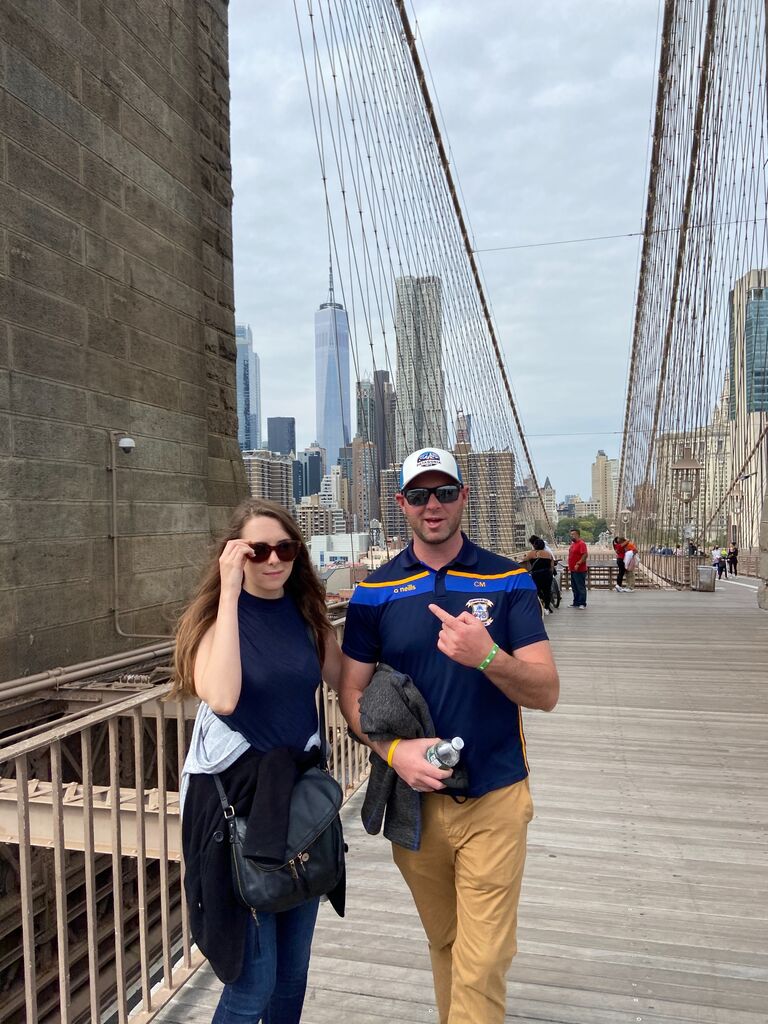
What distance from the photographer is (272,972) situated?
1.48 m

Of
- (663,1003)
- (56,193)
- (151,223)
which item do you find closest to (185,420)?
(151,223)

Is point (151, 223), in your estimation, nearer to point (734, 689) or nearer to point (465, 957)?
point (734, 689)

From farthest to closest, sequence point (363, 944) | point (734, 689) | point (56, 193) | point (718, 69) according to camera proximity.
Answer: point (718, 69) < point (734, 689) < point (56, 193) < point (363, 944)

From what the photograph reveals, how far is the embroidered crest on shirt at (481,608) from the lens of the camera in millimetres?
1548

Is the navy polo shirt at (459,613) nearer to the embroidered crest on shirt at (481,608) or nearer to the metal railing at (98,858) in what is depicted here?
the embroidered crest on shirt at (481,608)

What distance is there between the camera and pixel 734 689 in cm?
600

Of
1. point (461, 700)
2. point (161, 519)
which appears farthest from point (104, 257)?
point (461, 700)

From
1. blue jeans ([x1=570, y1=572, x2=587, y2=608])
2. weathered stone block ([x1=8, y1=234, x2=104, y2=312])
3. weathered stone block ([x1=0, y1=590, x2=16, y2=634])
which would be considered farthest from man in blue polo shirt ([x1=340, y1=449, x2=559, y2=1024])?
blue jeans ([x1=570, y1=572, x2=587, y2=608])

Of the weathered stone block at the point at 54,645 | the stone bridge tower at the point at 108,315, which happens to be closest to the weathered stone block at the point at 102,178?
the stone bridge tower at the point at 108,315

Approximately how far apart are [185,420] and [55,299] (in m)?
1.94

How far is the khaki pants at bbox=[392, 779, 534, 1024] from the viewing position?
153 cm

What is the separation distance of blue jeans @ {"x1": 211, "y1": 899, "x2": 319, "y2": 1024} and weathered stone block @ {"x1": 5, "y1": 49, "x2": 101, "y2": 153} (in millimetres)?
5489

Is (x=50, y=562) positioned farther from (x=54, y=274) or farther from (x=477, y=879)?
(x=477, y=879)

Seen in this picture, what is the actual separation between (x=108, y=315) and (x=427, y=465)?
209 inches
